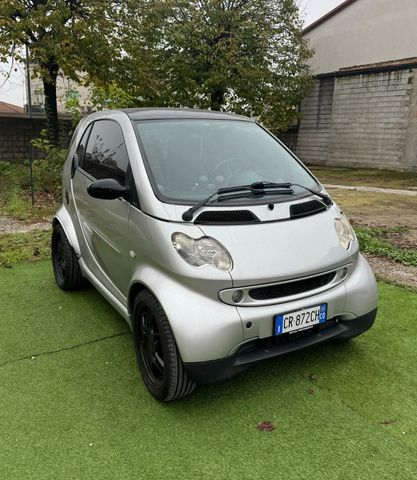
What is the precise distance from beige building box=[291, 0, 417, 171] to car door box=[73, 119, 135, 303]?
15.4 metres

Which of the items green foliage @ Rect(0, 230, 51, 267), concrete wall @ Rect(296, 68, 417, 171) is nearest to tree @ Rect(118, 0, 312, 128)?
concrete wall @ Rect(296, 68, 417, 171)

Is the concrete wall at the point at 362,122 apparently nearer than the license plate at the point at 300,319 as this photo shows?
No

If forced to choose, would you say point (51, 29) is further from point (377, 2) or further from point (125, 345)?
point (377, 2)

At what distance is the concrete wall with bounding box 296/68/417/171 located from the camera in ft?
52.4

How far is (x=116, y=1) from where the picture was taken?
12.0m

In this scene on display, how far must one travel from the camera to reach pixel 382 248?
5.14m

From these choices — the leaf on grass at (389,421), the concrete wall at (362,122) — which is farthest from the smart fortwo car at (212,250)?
the concrete wall at (362,122)

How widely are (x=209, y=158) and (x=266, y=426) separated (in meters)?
1.66

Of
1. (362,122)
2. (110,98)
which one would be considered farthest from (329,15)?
(110,98)

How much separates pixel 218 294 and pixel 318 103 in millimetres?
19033

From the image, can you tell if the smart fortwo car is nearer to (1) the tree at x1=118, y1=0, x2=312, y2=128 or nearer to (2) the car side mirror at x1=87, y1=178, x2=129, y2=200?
(2) the car side mirror at x1=87, y1=178, x2=129, y2=200

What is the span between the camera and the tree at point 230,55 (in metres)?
17.0

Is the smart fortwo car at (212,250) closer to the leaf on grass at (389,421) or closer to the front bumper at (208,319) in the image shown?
the front bumper at (208,319)

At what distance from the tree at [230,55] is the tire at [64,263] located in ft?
41.8
